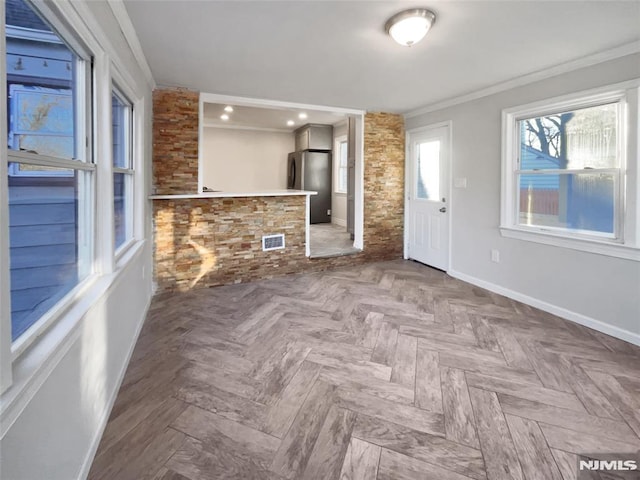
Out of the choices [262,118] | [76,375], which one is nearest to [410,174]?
[262,118]

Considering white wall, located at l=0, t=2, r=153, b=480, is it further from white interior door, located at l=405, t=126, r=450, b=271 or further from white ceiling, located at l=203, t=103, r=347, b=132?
white interior door, located at l=405, t=126, r=450, b=271

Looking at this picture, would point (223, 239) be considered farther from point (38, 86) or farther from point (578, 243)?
point (578, 243)

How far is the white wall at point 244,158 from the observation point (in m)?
7.99

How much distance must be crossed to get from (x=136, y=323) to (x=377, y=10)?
289cm

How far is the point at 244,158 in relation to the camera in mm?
8219

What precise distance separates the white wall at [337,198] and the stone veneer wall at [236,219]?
2.20m

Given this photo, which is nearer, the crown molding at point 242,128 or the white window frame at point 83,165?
the white window frame at point 83,165

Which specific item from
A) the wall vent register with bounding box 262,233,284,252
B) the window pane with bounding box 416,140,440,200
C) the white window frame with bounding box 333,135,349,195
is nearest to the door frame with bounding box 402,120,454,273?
the window pane with bounding box 416,140,440,200

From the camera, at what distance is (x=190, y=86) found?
13.3 feet

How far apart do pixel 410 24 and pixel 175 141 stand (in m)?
2.85

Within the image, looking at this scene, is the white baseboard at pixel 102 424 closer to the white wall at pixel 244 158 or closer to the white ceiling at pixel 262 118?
the white ceiling at pixel 262 118

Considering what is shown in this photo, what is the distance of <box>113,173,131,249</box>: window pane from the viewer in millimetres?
2672

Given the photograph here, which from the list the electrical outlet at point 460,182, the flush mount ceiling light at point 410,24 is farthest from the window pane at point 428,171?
the flush mount ceiling light at point 410,24

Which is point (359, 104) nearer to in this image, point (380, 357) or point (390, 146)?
point (390, 146)
